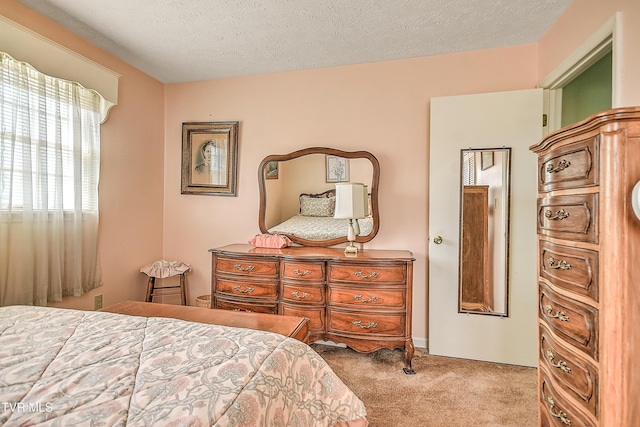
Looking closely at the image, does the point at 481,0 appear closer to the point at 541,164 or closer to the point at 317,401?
the point at 541,164

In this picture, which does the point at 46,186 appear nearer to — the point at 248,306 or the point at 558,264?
the point at 248,306

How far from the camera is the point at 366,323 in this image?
226 cm

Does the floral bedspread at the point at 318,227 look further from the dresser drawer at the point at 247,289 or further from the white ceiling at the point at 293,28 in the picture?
the white ceiling at the point at 293,28

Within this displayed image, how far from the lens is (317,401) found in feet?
3.32

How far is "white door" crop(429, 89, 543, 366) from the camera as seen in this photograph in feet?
7.82

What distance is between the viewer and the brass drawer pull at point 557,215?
1152 mm

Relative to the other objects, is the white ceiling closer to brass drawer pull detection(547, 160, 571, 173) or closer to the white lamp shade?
the white lamp shade

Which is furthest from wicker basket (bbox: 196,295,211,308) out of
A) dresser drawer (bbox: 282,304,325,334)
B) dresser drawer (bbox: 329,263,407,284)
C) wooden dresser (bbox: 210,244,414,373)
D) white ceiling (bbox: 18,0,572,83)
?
white ceiling (bbox: 18,0,572,83)

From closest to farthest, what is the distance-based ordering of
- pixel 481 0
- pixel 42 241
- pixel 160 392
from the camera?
pixel 160 392 < pixel 481 0 < pixel 42 241

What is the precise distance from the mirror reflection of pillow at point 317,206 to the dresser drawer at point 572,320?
174 centimetres

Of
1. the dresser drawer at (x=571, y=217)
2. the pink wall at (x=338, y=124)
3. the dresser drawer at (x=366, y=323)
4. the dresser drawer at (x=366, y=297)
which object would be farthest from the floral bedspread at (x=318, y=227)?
Answer: the dresser drawer at (x=571, y=217)

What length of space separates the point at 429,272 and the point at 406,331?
61 centimetres

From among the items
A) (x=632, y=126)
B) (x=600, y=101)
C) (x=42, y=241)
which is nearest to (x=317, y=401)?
(x=632, y=126)

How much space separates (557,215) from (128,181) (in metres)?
3.21
